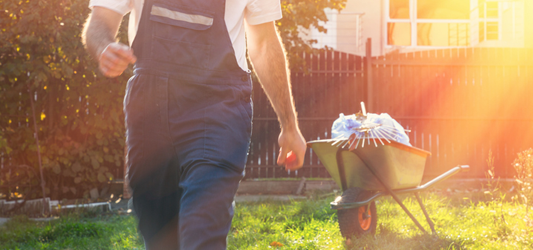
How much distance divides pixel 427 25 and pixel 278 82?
36.9ft

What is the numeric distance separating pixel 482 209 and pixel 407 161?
1350 mm

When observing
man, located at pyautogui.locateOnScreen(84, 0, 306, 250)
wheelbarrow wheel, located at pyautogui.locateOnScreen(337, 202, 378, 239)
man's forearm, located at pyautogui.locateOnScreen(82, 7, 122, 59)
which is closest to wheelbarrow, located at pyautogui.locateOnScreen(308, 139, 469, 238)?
wheelbarrow wheel, located at pyautogui.locateOnScreen(337, 202, 378, 239)

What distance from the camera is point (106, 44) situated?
1.55 meters

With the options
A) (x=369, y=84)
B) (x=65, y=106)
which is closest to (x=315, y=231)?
(x=65, y=106)

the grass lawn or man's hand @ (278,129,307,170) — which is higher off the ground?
man's hand @ (278,129,307,170)

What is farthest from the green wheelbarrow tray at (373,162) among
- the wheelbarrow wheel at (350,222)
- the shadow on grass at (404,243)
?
the shadow on grass at (404,243)

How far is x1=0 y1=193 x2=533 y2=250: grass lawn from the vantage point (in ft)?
12.1

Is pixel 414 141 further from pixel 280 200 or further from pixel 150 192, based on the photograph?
pixel 150 192

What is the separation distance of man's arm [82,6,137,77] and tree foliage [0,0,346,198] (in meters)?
4.43

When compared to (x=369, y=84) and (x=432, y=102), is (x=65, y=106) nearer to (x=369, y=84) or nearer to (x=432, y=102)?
(x=369, y=84)

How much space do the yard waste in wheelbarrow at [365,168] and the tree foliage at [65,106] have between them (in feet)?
10.7

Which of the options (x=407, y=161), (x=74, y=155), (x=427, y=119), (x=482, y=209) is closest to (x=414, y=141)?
(x=427, y=119)

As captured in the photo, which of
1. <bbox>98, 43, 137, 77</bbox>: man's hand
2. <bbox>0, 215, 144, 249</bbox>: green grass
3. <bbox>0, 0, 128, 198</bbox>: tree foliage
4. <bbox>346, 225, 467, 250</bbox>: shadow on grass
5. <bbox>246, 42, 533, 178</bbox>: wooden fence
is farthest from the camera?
<bbox>246, 42, 533, 178</bbox>: wooden fence

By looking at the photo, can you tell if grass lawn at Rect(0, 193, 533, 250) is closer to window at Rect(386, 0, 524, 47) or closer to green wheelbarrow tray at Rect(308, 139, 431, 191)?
green wheelbarrow tray at Rect(308, 139, 431, 191)
